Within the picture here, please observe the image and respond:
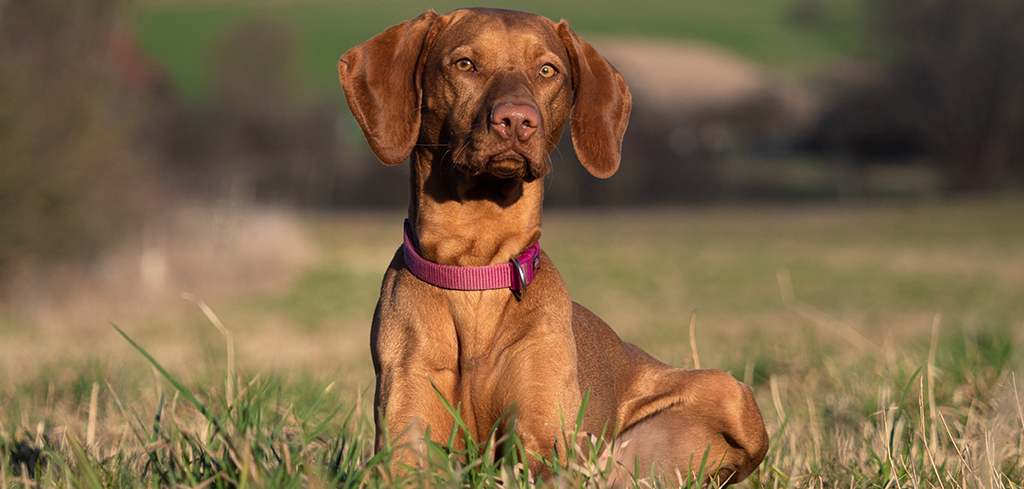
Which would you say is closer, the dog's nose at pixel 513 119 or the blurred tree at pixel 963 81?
the dog's nose at pixel 513 119

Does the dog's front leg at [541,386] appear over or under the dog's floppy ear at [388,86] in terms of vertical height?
under

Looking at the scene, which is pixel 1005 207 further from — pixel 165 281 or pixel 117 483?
pixel 117 483

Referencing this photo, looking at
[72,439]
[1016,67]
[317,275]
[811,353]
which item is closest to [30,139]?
[317,275]

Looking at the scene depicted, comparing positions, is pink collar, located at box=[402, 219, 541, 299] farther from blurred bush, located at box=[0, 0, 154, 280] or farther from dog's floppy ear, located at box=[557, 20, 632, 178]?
blurred bush, located at box=[0, 0, 154, 280]

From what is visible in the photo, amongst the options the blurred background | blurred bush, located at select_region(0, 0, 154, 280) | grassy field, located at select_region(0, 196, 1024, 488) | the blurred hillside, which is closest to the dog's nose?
grassy field, located at select_region(0, 196, 1024, 488)

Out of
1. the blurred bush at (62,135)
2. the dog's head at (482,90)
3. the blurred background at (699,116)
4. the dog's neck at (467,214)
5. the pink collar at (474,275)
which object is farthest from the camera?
the blurred background at (699,116)

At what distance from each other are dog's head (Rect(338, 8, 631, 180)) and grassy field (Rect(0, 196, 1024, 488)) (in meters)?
0.91

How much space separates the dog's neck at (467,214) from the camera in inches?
124

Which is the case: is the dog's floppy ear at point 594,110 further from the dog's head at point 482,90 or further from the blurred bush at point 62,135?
the blurred bush at point 62,135

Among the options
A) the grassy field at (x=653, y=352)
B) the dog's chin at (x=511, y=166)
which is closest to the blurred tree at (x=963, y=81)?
the grassy field at (x=653, y=352)

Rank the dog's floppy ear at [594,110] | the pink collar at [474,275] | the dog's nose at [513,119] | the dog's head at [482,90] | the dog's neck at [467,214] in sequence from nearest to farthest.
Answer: the dog's nose at [513,119] < the dog's head at [482,90] < the pink collar at [474,275] < the dog's neck at [467,214] < the dog's floppy ear at [594,110]

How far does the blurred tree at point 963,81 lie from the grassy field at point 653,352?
6.64 m

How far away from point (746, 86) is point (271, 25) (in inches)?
823

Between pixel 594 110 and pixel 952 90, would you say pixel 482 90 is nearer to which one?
pixel 594 110
